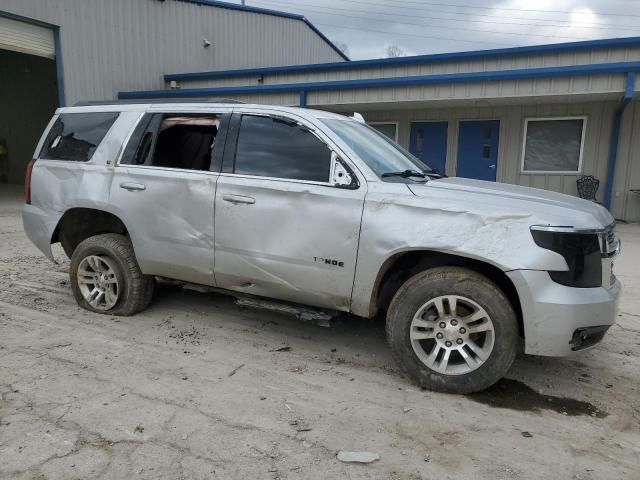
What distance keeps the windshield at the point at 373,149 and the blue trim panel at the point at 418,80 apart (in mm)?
6843

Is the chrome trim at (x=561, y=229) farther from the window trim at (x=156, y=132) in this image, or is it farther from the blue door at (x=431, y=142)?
the blue door at (x=431, y=142)

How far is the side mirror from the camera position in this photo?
3.61 meters

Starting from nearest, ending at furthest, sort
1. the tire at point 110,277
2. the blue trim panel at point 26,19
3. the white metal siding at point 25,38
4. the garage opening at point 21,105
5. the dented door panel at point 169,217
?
1. the dented door panel at point 169,217
2. the tire at point 110,277
3. the blue trim panel at point 26,19
4. the white metal siding at point 25,38
5. the garage opening at point 21,105

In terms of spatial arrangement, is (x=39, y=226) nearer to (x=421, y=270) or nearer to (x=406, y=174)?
(x=406, y=174)

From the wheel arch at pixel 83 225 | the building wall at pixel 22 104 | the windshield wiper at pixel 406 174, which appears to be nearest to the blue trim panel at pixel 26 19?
the building wall at pixel 22 104

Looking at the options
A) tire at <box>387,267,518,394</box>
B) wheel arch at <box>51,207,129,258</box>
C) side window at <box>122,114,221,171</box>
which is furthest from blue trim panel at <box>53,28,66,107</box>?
tire at <box>387,267,518,394</box>

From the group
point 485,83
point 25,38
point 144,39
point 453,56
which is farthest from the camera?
point 144,39

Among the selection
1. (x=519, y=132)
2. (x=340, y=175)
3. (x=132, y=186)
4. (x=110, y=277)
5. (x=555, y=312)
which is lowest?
(x=110, y=277)

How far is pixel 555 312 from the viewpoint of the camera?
10.1 ft

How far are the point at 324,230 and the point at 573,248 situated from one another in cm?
167

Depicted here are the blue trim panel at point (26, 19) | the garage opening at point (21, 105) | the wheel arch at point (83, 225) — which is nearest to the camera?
the wheel arch at point (83, 225)

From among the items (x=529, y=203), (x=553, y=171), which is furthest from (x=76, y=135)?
(x=553, y=171)

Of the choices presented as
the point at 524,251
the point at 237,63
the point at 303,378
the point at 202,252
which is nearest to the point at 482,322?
the point at 524,251

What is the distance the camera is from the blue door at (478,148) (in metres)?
12.3
